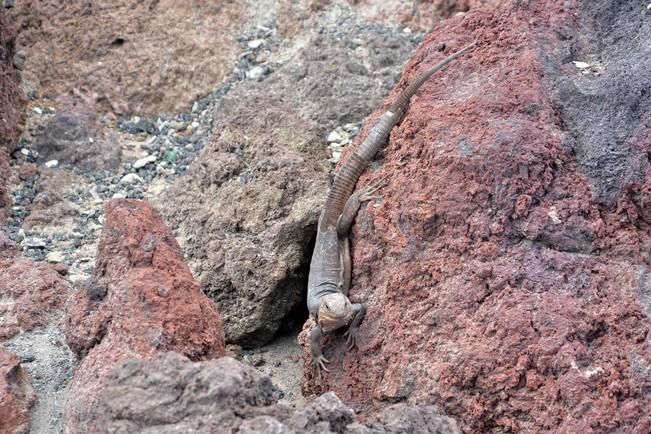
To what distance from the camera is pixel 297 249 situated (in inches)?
243

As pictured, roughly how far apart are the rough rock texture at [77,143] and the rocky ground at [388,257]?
0.54 ft

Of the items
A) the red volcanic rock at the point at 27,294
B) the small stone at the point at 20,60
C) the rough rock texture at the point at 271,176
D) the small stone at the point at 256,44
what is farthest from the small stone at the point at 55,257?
the small stone at the point at 256,44

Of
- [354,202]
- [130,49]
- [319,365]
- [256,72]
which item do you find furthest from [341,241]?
[130,49]

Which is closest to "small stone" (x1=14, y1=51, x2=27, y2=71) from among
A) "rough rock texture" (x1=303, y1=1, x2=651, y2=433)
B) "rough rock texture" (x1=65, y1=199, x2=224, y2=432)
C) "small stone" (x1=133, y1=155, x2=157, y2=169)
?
"small stone" (x1=133, y1=155, x2=157, y2=169)

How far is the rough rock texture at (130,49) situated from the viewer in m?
8.40

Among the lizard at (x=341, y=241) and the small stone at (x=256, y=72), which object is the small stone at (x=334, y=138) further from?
the small stone at (x=256, y=72)

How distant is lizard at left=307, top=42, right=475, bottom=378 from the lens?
204 inches

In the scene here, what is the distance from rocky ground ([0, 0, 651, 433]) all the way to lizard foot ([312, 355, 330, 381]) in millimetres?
105

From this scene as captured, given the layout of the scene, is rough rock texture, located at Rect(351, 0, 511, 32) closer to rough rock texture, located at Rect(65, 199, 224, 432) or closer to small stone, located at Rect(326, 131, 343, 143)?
small stone, located at Rect(326, 131, 343, 143)

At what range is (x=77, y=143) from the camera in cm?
788

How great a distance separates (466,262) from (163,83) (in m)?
4.49

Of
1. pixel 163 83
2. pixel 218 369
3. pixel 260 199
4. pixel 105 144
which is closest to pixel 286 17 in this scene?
pixel 163 83

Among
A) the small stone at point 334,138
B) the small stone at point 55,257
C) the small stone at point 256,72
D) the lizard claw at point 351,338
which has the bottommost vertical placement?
the lizard claw at point 351,338

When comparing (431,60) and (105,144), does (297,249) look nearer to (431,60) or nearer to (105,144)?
(431,60)
